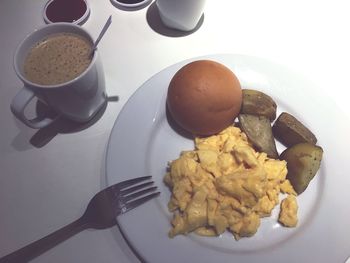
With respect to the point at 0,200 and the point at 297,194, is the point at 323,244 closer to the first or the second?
the point at 297,194

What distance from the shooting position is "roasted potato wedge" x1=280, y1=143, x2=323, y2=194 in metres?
0.83

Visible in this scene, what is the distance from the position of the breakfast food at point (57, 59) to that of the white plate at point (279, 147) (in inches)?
6.5

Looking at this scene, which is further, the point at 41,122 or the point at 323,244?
the point at 41,122

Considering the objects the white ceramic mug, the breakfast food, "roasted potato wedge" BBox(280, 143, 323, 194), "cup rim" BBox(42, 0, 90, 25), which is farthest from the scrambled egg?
"cup rim" BBox(42, 0, 90, 25)

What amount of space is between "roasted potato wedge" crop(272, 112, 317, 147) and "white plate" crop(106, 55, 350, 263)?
4 centimetres

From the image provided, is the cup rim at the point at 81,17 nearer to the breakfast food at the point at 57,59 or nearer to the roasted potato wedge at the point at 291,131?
the breakfast food at the point at 57,59

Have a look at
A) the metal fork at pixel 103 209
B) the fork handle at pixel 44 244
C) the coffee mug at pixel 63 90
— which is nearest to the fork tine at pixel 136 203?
the metal fork at pixel 103 209

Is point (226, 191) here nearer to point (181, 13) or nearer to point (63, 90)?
point (63, 90)

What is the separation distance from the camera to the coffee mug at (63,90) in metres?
0.81

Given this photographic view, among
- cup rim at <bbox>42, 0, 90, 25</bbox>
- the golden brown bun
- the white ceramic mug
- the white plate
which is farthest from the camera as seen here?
cup rim at <bbox>42, 0, 90, 25</bbox>

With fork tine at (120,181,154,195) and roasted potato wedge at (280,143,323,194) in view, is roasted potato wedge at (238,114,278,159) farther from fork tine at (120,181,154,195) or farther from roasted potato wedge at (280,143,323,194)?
fork tine at (120,181,154,195)

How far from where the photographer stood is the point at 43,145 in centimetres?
97

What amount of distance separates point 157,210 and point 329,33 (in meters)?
0.82

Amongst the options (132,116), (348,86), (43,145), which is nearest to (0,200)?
(43,145)
